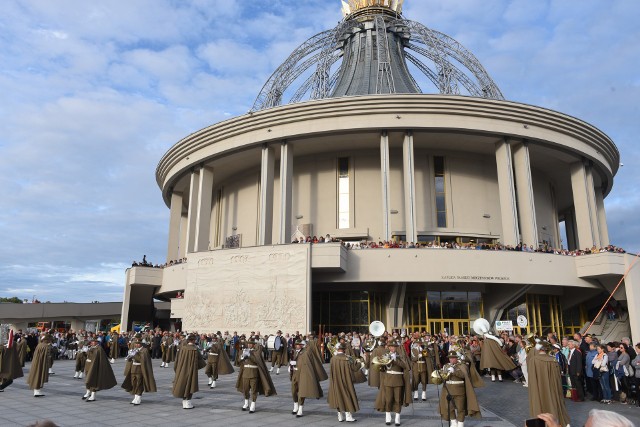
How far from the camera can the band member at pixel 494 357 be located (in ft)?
59.6

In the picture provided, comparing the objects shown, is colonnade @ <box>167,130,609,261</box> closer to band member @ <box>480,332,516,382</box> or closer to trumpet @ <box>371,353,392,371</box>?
band member @ <box>480,332,516,382</box>

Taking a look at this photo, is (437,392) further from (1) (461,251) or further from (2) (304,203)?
(2) (304,203)

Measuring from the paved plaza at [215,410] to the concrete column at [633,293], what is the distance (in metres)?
17.9

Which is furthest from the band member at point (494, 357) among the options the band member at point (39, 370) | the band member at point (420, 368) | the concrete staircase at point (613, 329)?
the concrete staircase at point (613, 329)

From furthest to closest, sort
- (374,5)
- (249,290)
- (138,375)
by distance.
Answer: (374,5) < (249,290) < (138,375)

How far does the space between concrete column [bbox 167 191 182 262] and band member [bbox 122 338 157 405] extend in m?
32.4

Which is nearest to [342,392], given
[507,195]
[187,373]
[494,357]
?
[187,373]

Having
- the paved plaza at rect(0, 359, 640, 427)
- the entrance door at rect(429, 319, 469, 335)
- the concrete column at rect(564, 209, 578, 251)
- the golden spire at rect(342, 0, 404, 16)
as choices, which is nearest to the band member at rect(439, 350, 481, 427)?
the paved plaza at rect(0, 359, 640, 427)

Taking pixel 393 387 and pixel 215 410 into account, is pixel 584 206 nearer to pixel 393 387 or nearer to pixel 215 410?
pixel 393 387

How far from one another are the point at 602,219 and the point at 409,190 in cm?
2080

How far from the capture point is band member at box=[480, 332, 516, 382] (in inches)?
715

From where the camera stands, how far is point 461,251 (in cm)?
2967

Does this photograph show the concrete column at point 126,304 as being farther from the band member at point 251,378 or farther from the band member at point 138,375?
the band member at point 251,378

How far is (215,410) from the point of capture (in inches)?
492
